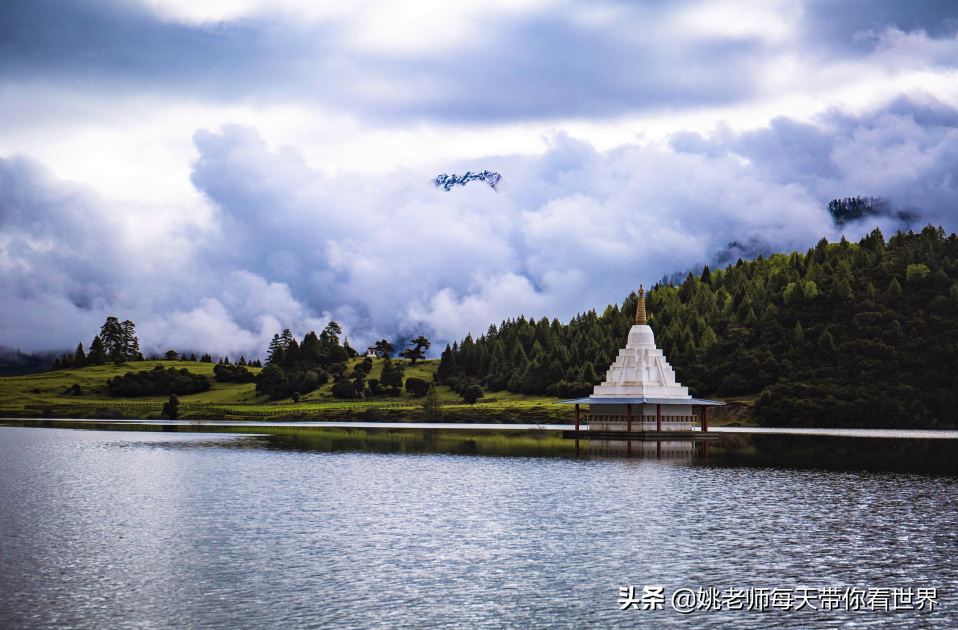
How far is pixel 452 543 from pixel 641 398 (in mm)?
56684

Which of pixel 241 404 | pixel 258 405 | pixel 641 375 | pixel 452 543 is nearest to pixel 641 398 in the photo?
pixel 641 375

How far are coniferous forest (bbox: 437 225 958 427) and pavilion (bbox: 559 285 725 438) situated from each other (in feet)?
126

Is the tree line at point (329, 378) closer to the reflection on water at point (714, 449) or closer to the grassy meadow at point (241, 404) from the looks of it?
the grassy meadow at point (241, 404)

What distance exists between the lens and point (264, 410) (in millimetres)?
144000

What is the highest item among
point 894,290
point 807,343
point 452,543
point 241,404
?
point 894,290

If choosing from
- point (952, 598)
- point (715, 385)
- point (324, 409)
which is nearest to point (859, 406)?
point (715, 385)

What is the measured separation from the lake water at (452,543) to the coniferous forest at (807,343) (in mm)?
74895

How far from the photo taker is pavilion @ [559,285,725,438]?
83.4 m

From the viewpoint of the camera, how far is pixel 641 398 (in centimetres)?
8200

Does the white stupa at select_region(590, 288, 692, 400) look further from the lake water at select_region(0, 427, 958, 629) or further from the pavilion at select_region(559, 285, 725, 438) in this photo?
the lake water at select_region(0, 427, 958, 629)

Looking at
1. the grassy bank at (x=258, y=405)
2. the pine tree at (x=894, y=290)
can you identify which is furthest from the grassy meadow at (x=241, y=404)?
the pine tree at (x=894, y=290)

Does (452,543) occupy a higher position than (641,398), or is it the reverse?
(641,398)

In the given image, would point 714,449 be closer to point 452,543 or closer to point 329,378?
point 452,543

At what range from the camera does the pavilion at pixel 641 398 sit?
274 feet
